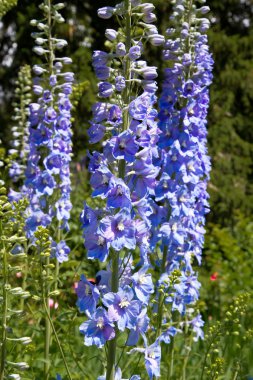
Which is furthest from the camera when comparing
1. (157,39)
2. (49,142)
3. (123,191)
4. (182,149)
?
(49,142)

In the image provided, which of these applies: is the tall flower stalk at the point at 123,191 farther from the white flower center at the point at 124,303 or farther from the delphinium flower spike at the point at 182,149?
the delphinium flower spike at the point at 182,149

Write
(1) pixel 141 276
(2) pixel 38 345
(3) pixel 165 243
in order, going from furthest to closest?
1. (2) pixel 38 345
2. (3) pixel 165 243
3. (1) pixel 141 276

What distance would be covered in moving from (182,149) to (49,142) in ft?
2.96

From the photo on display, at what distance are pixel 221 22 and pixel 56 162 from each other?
629cm

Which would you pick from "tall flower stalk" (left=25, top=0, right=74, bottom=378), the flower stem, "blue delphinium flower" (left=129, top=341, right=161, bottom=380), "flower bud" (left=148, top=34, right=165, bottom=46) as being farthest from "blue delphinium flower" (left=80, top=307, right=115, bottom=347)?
"tall flower stalk" (left=25, top=0, right=74, bottom=378)

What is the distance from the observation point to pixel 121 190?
2283 mm

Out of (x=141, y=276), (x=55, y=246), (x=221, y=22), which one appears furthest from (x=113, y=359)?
(x=221, y=22)

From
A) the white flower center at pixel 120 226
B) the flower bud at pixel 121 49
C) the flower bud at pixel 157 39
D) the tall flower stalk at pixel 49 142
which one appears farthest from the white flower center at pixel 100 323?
the tall flower stalk at pixel 49 142

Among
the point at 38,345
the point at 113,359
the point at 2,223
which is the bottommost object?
the point at 38,345

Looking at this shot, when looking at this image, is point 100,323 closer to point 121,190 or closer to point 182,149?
point 121,190

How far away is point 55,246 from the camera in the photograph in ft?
12.9

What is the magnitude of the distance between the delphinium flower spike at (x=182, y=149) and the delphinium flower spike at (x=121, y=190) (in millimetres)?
1056

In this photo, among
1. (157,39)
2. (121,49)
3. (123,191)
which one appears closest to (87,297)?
(123,191)

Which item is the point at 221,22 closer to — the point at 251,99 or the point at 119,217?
the point at 251,99
